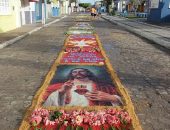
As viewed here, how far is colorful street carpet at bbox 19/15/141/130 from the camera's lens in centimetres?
523

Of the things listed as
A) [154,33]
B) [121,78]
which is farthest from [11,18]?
[121,78]

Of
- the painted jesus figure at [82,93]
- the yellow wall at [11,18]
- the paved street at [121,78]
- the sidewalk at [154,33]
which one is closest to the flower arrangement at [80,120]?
the paved street at [121,78]

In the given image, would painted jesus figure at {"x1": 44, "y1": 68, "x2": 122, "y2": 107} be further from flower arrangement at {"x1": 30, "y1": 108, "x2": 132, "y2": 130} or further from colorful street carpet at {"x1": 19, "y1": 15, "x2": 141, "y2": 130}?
flower arrangement at {"x1": 30, "y1": 108, "x2": 132, "y2": 130}

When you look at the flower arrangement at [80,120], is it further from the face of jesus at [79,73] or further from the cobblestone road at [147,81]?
the face of jesus at [79,73]

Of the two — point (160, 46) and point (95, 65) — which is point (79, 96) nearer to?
point (95, 65)

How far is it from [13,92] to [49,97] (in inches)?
39.8

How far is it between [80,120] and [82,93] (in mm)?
1702

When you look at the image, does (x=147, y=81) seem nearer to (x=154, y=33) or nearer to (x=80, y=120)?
(x=80, y=120)

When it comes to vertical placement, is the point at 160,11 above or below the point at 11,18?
above

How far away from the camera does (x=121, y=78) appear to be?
8633 mm

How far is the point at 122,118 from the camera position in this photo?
5434mm

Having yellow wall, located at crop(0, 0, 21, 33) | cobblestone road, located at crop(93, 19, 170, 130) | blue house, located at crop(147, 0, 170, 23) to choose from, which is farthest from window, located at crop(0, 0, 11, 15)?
blue house, located at crop(147, 0, 170, 23)

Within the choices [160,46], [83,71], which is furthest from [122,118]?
[160,46]

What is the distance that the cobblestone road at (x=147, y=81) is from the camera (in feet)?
18.8
